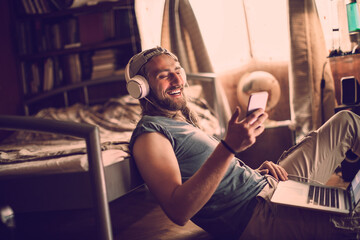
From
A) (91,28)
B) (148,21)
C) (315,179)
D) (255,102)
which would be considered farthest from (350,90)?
(91,28)

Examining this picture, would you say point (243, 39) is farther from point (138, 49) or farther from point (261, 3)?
point (138, 49)

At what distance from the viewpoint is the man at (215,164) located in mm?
1048

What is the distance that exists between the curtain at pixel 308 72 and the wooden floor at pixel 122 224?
59 cm

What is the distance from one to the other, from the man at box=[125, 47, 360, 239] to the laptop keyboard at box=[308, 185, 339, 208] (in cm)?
5

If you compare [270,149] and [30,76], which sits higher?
[30,76]

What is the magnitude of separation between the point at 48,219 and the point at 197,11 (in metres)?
1.96

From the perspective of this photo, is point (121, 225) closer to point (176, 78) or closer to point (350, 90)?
point (176, 78)

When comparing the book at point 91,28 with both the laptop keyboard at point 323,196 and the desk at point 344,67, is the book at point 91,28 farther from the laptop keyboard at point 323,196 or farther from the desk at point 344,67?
the laptop keyboard at point 323,196

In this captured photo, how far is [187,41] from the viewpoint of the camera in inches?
131

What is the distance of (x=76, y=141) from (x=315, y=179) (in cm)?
132

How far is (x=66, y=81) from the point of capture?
342 cm

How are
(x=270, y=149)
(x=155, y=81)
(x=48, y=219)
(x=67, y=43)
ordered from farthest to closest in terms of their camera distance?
(x=67, y=43) → (x=270, y=149) → (x=48, y=219) → (x=155, y=81)

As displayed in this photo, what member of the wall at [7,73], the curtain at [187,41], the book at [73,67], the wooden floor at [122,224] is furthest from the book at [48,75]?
the wooden floor at [122,224]

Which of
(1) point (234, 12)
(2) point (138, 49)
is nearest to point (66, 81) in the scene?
(2) point (138, 49)
